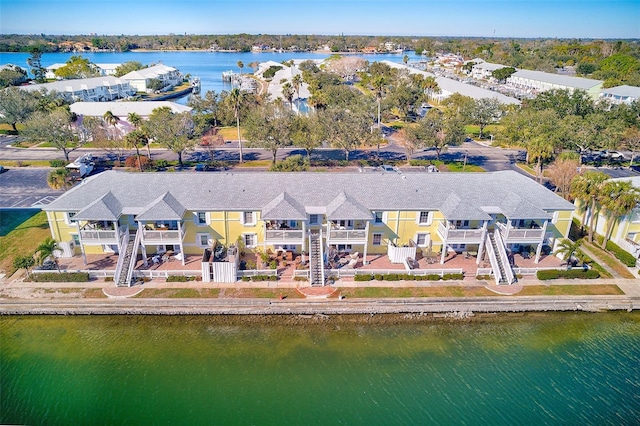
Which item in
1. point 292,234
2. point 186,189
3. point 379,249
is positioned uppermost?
point 186,189

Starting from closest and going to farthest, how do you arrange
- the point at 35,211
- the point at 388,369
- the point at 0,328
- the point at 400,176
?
the point at 388,369 → the point at 0,328 → the point at 400,176 → the point at 35,211

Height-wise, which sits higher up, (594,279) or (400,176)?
(400,176)

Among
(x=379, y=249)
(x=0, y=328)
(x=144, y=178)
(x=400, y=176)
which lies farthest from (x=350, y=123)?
(x=0, y=328)

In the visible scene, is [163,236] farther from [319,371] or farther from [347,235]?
[319,371]

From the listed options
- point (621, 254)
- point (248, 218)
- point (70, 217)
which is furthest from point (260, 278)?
point (621, 254)

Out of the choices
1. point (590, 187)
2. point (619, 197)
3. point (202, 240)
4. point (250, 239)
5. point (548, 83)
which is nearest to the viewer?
point (619, 197)

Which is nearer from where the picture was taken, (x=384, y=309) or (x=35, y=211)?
(x=384, y=309)

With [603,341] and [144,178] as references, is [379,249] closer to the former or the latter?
[603,341]

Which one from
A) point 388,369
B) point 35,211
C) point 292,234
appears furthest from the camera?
point 35,211
